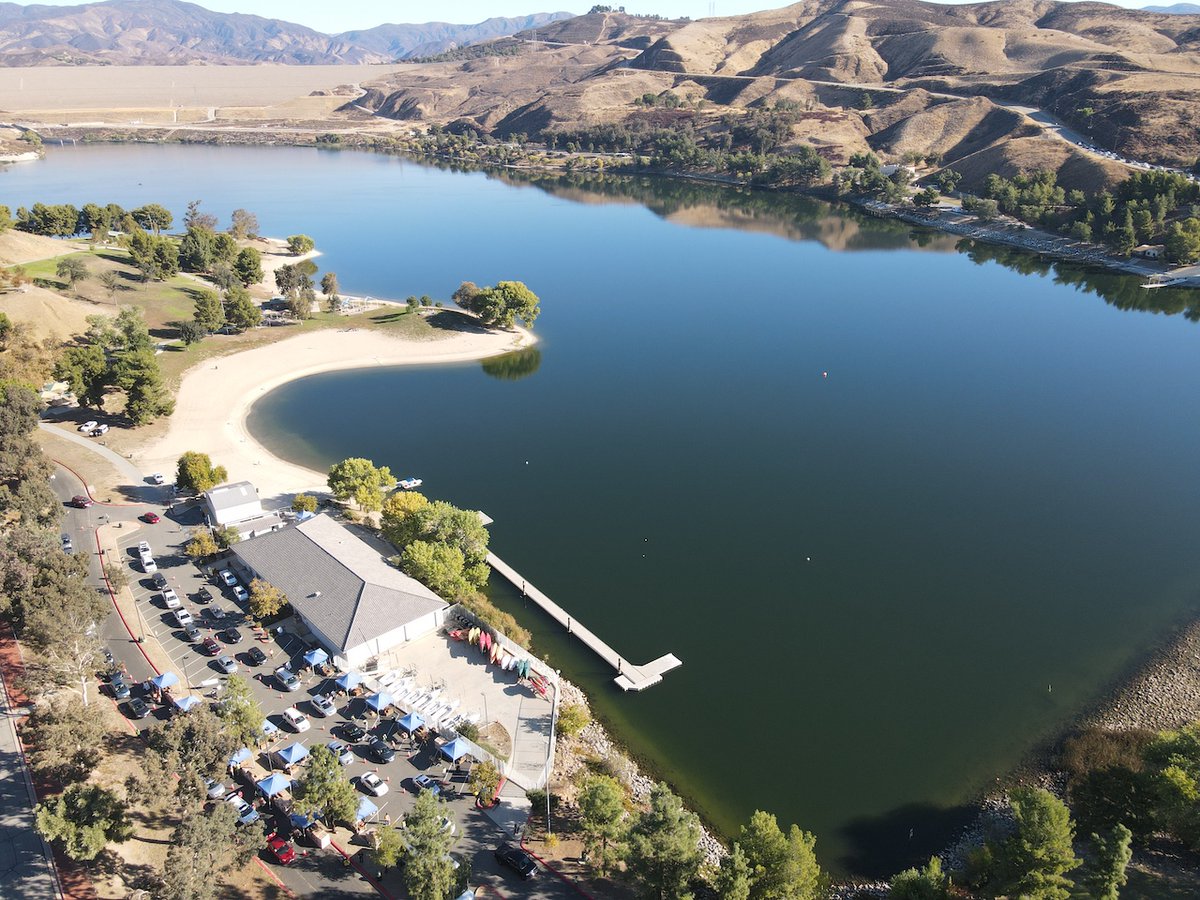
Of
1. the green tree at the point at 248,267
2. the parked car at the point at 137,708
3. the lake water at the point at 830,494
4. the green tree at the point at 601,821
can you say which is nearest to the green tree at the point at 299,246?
the lake water at the point at 830,494

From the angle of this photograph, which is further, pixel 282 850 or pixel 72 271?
pixel 72 271

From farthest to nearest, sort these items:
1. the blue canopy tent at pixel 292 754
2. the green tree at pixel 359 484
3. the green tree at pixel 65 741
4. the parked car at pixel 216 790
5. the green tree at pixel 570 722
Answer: the green tree at pixel 359 484 → the green tree at pixel 570 722 → the blue canopy tent at pixel 292 754 → the parked car at pixel 216 790 → the green tree at pixel 65 741

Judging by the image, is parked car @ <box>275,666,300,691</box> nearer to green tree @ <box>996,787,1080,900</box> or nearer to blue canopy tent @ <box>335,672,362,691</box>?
blue canopy tent @ <box>335,672,362,691</box>

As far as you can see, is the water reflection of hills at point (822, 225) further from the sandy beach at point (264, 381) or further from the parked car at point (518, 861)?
the parked car at point (518, 861)

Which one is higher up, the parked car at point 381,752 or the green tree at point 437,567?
the green tree at point 437,567

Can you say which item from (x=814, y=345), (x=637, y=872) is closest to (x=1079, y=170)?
(x=814, y=345)

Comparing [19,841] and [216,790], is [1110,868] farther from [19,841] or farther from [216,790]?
[19,841]

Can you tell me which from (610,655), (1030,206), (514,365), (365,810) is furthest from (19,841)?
(1030,206)

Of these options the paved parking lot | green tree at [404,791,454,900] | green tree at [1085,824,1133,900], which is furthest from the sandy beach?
green tree at [1085,824,1133,900]
